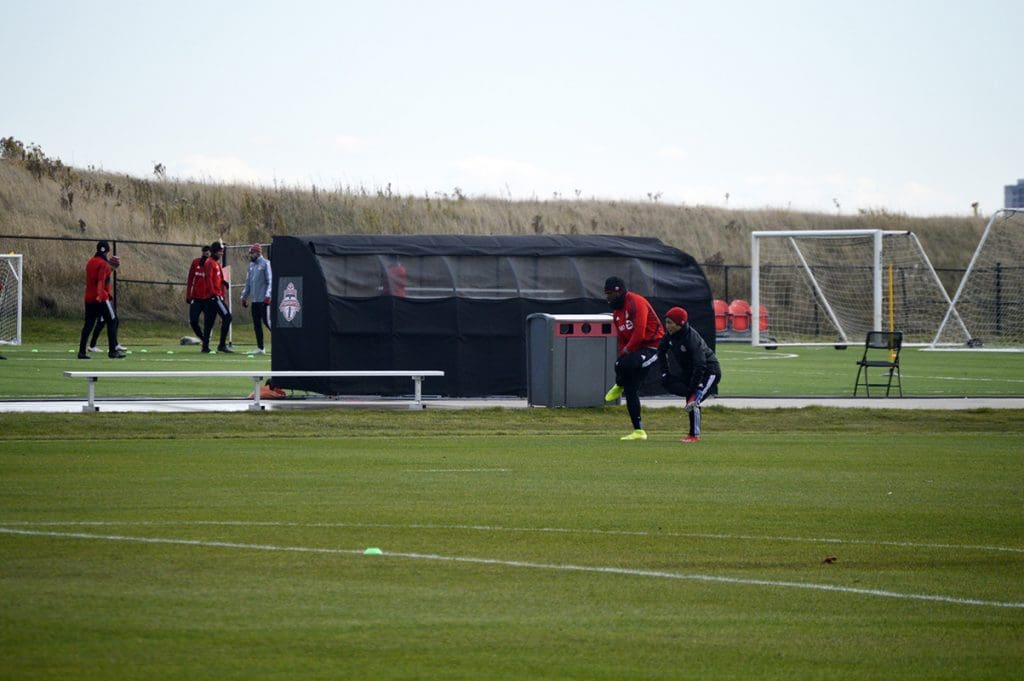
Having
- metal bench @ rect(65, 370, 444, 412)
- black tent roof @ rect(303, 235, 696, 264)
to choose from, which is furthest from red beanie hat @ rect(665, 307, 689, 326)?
black tent roof @ rect(303, 235, 696, 264)

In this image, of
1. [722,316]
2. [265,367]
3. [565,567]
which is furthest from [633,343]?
[722,316]

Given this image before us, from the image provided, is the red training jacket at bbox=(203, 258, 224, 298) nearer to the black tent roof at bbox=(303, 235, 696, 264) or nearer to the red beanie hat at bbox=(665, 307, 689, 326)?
the black tent roof at bbox=(303, 235, 696, 264)

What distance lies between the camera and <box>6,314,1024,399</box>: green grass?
2800 centimetres

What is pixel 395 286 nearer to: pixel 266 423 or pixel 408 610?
pixel 266 423

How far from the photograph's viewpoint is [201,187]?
6744cm

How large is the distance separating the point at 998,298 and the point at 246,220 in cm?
Answer: 2930

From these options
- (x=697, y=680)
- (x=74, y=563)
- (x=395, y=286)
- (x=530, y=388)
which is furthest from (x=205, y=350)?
(x=697, y=680)

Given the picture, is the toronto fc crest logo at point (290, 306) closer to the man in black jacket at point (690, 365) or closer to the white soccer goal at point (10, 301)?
the man in black jacket at point (690, 365)

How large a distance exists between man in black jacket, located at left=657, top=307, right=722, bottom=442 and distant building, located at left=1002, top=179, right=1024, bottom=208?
69.6 meters

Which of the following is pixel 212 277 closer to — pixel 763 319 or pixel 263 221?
pixel 763 319

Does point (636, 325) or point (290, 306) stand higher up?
point (290, 306)

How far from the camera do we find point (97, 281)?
3362cm

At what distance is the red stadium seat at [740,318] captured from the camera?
53.9m

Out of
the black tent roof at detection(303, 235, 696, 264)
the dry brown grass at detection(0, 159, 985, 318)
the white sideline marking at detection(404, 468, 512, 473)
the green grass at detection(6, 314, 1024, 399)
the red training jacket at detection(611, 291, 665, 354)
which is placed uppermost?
the dry brown grass at detection(0, 159, 985, 318)
